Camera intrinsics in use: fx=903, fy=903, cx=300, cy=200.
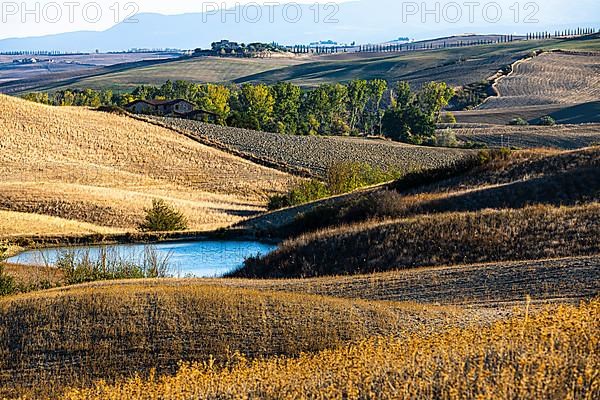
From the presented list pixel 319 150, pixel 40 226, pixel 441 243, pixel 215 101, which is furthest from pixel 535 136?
pixel 441 243

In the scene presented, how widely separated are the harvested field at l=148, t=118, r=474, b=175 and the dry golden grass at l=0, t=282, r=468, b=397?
2543 inches

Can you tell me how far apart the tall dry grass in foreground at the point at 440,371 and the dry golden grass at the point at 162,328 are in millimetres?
1846

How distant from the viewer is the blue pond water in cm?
3622

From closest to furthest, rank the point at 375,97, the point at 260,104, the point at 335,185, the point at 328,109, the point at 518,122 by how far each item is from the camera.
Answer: the point at 335,185
the point at 518,122
the point at 260,104
the point at 328,109
the point at 375,97

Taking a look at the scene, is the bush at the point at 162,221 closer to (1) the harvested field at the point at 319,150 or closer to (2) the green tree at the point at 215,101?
(1) the harvested field at the point at 319,150

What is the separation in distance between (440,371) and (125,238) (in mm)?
32537

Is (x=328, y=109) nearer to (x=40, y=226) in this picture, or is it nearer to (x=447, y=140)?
(x=447, y=140)

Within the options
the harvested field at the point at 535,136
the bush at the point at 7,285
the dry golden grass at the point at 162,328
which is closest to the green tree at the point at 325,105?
the harvested field at the point at 535,136

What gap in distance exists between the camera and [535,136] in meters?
106

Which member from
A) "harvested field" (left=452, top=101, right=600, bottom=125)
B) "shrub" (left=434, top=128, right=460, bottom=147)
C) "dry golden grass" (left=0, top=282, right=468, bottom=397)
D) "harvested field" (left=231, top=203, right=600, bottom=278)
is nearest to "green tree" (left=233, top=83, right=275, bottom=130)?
"harvested field" (left=452, top=101, right=600, bottom=125)

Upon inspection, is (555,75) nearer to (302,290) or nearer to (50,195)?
(50,195)

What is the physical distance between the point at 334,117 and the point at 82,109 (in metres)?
48.4

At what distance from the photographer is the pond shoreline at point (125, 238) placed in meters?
42.8

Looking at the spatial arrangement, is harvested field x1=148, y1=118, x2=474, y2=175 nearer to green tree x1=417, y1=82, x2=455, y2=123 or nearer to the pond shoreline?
green tree x1=417, y1=82, x2=455, y2=123
